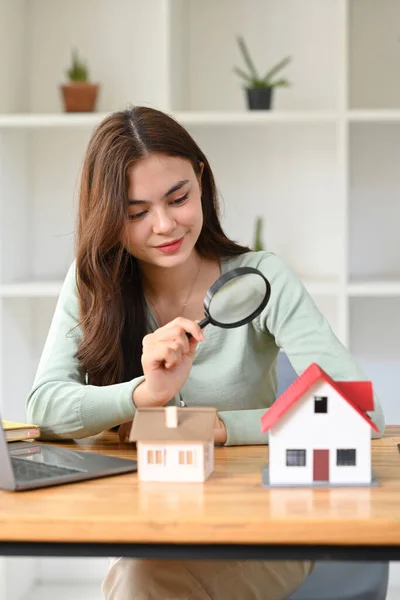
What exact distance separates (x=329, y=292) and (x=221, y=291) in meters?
1.53

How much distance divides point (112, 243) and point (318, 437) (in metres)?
0.70

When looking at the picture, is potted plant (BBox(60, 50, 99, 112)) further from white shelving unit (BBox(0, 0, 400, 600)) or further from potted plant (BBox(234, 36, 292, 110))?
potted plant (BBox(234, 36, 292, 110))

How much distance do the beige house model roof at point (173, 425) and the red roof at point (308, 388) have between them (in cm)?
9

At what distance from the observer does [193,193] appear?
1896 millimetres

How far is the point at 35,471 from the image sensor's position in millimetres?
1479

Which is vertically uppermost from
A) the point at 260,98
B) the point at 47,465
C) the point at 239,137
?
the point at 260,98

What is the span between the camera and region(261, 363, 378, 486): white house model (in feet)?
4.53

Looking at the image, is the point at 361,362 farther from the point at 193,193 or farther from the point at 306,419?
the point at 306,419

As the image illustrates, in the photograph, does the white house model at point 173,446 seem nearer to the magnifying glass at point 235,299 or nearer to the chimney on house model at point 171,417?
the chimney on house model at point 171,417

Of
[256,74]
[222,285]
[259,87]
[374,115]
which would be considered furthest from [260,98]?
[222,285]

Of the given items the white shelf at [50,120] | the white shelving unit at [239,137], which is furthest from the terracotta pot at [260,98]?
the white shelf at [50,120]

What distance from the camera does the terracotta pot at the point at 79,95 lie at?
3.15 metres

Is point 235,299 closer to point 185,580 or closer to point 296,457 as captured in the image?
point 296,457

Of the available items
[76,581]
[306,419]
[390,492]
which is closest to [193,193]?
[306,419]
